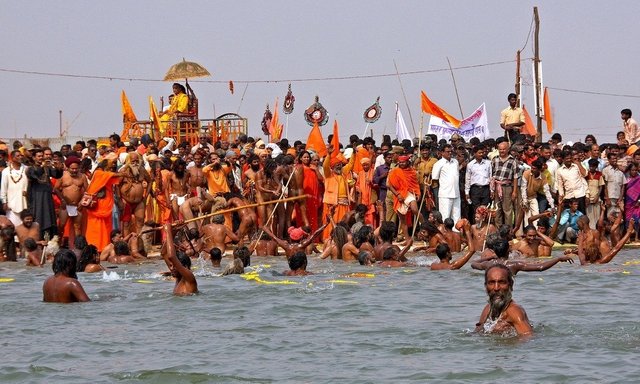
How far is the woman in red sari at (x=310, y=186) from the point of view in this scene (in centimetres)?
2208

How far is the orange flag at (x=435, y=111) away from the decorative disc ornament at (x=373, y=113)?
5.96 ft

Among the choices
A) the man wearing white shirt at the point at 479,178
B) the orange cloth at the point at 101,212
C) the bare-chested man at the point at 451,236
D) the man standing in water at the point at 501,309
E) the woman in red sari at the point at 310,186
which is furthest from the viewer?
the woman in red sari at the point at 310,186

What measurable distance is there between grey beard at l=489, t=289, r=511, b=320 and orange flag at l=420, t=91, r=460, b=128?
1422cm

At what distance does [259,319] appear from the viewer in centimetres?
1452

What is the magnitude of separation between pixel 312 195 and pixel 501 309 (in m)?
10.6

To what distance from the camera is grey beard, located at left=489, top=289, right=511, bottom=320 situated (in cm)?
1170

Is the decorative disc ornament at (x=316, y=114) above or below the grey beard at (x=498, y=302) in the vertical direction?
above

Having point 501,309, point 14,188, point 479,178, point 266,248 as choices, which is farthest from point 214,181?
point 501,309

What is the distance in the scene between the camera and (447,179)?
21750mm

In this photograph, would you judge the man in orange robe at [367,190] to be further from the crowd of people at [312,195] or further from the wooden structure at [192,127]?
the wooden structure at [192,127]

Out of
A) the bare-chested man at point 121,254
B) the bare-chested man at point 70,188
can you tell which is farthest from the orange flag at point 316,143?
the bare-chested man at point 121,254

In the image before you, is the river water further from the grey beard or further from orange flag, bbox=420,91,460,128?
orange flag, bbox=420,91,460,128

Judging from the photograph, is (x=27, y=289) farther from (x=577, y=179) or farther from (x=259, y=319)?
(x=577, y=179)

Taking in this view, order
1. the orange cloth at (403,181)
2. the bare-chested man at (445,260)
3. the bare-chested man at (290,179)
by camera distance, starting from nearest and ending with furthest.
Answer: the bare-chested man at (445,260)
the orange cloth at (403,181)
the bare-chested man at (290,179)
